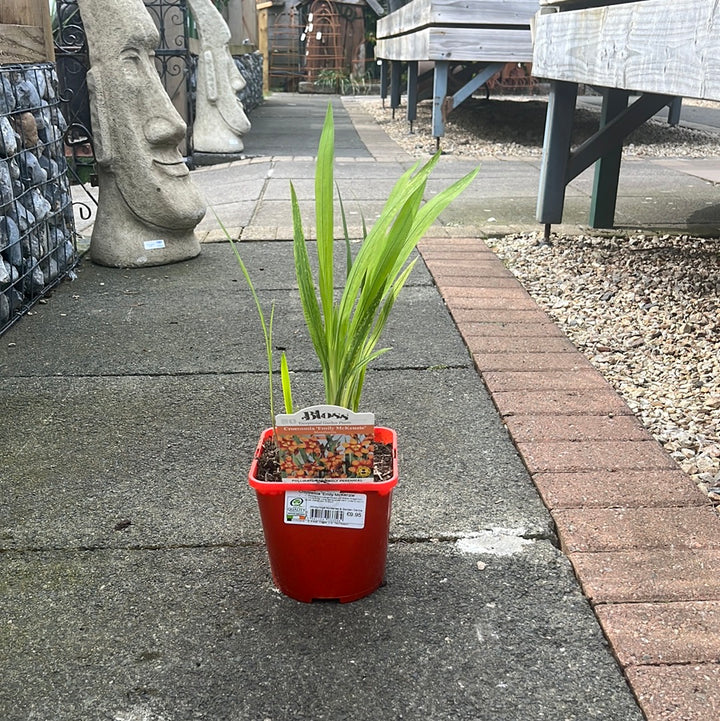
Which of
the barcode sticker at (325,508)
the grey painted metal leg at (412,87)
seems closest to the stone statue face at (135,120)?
the barcode sticker at (325,508)

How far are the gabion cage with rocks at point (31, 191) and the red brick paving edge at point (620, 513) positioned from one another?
182 cm

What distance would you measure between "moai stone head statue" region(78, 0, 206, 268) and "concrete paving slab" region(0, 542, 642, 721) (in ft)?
8.29

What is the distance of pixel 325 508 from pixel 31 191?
254 cm

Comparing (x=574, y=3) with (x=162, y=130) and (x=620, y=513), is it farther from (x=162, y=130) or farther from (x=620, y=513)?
(x=620, y=513)

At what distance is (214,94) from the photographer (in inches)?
323

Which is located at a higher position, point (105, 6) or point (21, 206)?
point (105, 6)

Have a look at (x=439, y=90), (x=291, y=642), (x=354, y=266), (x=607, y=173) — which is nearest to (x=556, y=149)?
(x=607, y=173)

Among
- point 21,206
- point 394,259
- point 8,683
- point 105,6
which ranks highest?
point 105,6

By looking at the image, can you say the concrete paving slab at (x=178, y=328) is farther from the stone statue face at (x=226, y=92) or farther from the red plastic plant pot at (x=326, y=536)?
the stone statue face at (x=226, y=92)

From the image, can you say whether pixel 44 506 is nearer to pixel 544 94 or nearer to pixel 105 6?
pixel 105 6

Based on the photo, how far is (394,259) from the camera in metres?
1.41

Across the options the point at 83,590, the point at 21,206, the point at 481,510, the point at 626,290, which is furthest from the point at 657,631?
the point at 21,206

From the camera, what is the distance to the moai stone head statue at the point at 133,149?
370cm

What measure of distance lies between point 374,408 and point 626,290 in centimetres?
168
